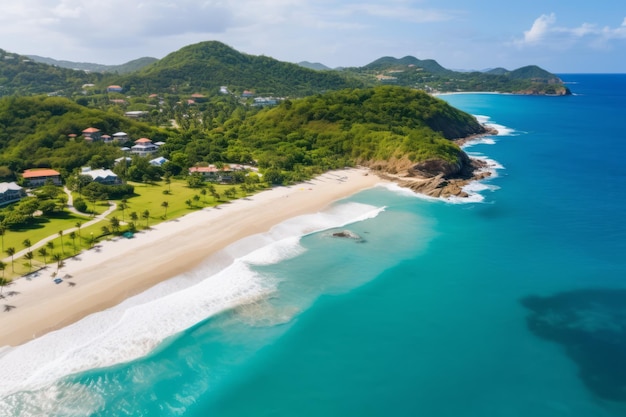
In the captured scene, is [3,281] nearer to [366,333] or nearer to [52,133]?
[366,333]

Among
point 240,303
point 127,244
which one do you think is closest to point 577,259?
point 240,303

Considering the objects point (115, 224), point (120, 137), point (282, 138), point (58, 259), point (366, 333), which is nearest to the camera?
point (366, 333)

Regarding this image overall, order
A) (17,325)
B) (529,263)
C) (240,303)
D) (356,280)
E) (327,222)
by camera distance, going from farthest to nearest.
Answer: (327,222), (529,263), (356,280), (240,303), (17,325)

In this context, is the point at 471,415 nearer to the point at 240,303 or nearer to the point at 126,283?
the point at 240,303

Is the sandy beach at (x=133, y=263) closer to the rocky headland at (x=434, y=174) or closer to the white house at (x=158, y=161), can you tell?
the rocky headland at (x=434, y=174)

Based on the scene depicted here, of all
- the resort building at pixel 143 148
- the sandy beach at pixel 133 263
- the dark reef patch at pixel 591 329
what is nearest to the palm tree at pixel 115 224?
the sandy beach at pixel 133 263

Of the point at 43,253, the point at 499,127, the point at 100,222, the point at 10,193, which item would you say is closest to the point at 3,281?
the point at 43,253

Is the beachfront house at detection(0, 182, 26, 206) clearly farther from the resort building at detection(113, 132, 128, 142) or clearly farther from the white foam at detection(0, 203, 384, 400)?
the white foam at detection(0, 203, 384, 400)
